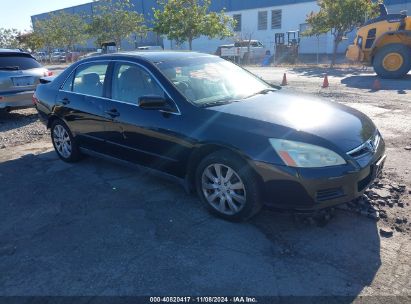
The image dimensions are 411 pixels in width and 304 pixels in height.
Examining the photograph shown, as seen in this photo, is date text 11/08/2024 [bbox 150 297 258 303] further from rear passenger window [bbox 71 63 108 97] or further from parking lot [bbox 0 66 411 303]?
rear passenger window [bbox 71 63 108 97]

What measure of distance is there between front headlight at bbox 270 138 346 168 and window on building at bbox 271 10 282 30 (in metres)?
40.6

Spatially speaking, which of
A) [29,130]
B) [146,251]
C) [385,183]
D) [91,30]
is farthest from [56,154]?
[91,30]

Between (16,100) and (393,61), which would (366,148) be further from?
(393,61)

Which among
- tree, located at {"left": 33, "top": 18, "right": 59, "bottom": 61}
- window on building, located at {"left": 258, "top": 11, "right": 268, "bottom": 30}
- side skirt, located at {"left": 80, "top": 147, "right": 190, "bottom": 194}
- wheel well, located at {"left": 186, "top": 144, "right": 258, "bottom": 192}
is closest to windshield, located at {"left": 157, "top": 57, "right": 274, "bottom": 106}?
wheel well, located at {"left": 186, "top": 144, "right": 258, "bottom": 192}

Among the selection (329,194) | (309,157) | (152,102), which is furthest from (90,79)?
(329,194)

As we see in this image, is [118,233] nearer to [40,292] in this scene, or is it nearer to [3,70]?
[40,292]

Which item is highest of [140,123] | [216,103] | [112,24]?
[112,24]

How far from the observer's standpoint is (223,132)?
3.40m

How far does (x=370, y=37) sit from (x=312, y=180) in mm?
12733

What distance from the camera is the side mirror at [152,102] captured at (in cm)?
371

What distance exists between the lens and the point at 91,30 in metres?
32.7

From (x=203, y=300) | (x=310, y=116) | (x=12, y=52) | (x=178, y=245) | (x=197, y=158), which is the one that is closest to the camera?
(x=203, y=300)

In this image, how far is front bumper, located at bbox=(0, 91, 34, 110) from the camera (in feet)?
26.1

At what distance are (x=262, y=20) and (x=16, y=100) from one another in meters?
38.3
